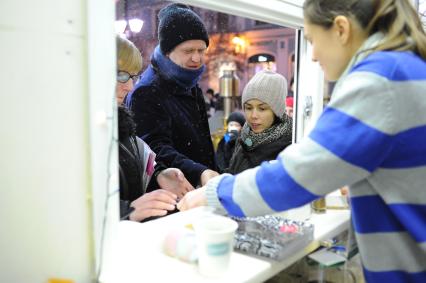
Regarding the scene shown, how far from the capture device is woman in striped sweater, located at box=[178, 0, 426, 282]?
65cm

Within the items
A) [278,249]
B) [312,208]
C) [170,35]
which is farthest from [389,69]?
[170,35]

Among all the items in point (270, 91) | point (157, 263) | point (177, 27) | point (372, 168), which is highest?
point (177, 27)

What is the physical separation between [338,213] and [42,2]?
35.5 inches

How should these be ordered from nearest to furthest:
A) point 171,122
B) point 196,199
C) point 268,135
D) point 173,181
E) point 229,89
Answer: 1. point 196,199
2. point 173,181
3. point 268,135
4. point 171,122
5. point 229,89

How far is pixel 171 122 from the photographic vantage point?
1792mm

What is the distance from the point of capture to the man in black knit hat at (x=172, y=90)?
1.70 metres

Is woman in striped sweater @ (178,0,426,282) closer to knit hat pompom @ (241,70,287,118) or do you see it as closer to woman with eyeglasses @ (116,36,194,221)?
woman with eyeglasses @ (116,36,194,221)

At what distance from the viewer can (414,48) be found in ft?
2.35

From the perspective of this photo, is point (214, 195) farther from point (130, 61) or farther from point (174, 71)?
point (174, 71)

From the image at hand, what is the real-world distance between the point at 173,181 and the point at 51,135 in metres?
0.81

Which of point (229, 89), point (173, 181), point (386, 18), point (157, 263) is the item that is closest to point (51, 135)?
point (157, 263)

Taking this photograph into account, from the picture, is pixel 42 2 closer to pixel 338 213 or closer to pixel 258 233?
pixel 258 233

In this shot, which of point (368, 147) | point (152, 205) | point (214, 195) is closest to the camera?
point (368, 147)

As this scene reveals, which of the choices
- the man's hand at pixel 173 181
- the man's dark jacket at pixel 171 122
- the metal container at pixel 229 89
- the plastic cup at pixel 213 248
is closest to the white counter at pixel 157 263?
the plastic cup at pixel 213 248
